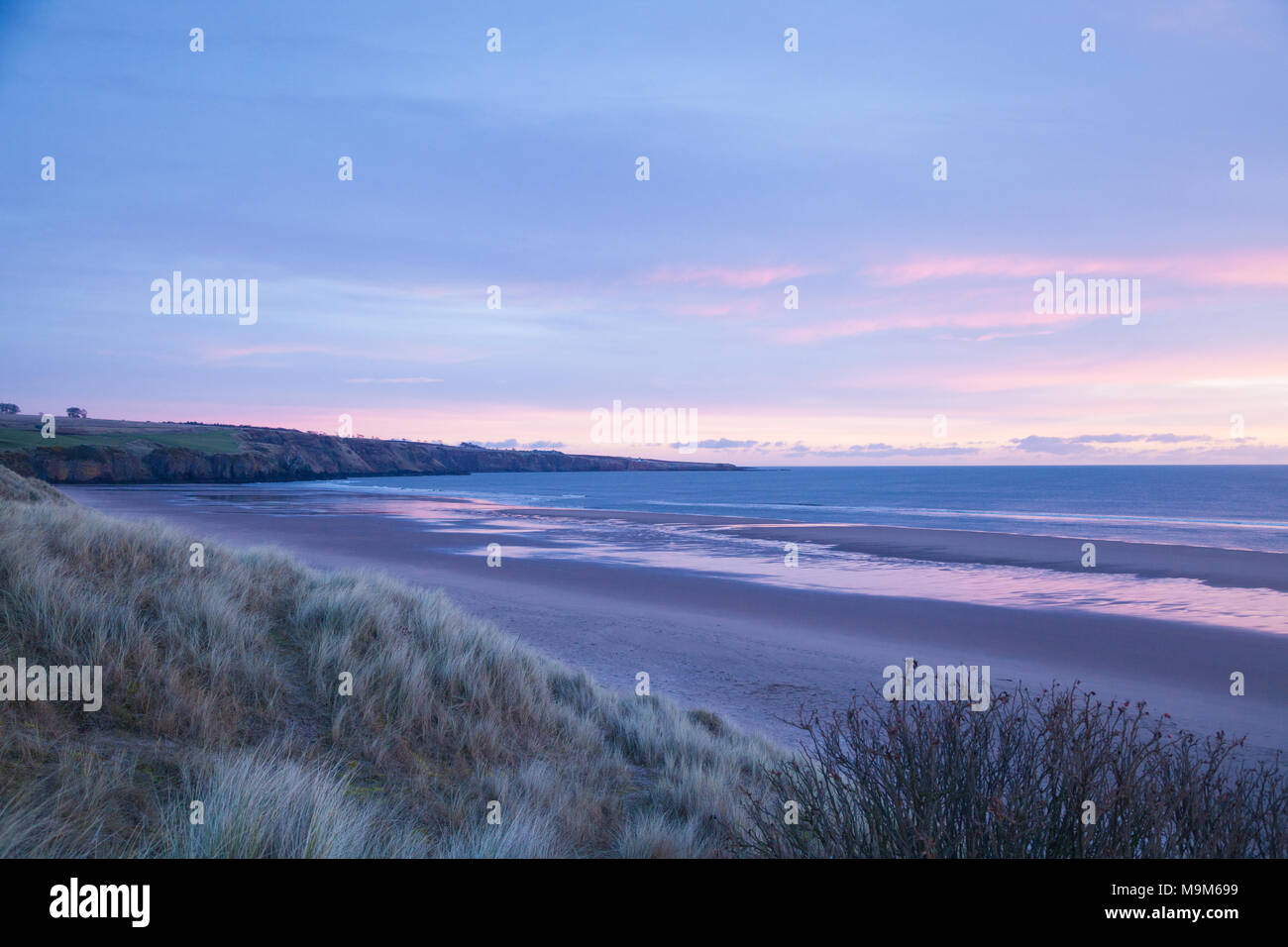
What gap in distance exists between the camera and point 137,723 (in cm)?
518

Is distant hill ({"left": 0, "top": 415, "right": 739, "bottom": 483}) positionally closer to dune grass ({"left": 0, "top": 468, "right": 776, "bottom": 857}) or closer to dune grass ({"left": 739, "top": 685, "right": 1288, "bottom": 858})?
dune grass ({"left": 0, "top": 468, "right": 776, "bottom": 857})

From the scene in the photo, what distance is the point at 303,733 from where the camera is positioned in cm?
582

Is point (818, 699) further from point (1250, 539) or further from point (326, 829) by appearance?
point (1250, 539)

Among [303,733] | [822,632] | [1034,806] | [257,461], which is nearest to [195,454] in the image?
[257,461]

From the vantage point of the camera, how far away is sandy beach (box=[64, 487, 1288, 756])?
11000 millimetres

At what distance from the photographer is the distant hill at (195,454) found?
233 ft

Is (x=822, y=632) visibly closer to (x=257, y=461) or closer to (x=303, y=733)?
(x=303, y=733)

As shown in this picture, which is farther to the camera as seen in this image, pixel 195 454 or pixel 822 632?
pixel 195 454

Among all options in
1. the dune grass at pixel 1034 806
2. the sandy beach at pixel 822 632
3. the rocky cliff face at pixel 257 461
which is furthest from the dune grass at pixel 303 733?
the rocky cliff face at pixel 257 461

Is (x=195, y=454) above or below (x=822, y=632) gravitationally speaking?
above

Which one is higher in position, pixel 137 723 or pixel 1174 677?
pixel 137 723

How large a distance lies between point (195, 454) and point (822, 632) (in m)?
89.9
